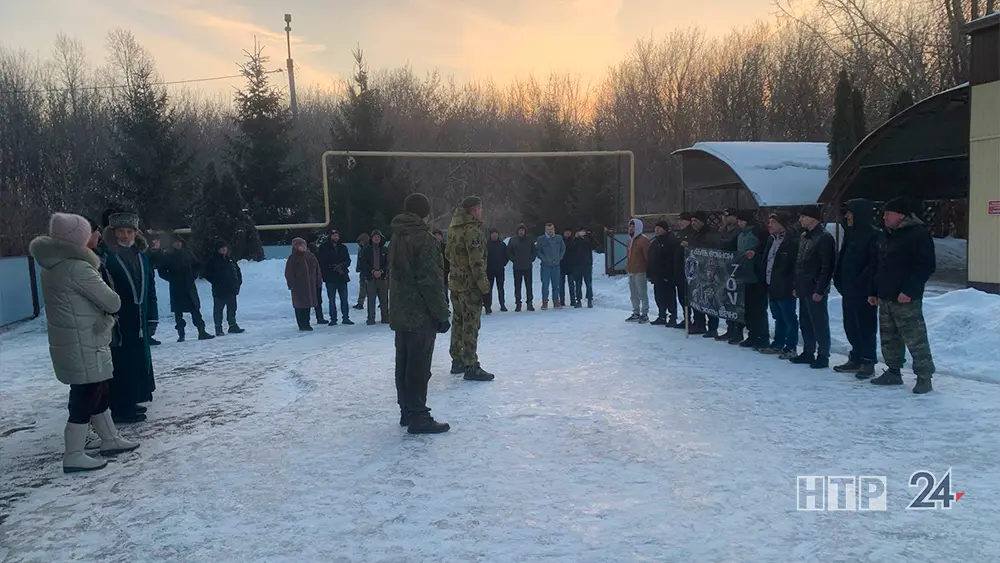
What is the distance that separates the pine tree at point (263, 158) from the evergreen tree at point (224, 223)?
15.2 ft

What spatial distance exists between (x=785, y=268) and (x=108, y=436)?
682 cm

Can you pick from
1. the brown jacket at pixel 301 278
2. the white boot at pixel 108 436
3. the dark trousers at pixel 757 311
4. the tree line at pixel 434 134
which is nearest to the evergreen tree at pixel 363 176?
the tree line at pixel 434 134

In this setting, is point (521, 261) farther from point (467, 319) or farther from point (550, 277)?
point (467, 319)

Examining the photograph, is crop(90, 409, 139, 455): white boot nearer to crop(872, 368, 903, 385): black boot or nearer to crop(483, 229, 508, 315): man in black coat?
crop(872, 368, 903, 385): black boot

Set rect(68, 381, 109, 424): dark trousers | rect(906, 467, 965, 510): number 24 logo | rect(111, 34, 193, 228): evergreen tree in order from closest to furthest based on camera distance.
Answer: rect(906, 467, 965, 510): number 24 logo, rect(68, 381, 109, 424): dark trousers, rect(111, 34, 193, 228): evergreen tree

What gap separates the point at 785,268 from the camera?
25.5 feet

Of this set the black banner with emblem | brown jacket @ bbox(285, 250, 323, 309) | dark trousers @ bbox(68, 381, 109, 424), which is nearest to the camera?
dark trousers @ bbox(68, 381, 109, 424)

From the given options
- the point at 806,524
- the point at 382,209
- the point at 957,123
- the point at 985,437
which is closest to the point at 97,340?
the point at 806,524

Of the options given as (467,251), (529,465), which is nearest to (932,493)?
(529,465)

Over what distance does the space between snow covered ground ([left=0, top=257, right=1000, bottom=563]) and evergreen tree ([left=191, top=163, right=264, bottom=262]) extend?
29.0 ft

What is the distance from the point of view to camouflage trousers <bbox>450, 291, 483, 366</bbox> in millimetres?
7238

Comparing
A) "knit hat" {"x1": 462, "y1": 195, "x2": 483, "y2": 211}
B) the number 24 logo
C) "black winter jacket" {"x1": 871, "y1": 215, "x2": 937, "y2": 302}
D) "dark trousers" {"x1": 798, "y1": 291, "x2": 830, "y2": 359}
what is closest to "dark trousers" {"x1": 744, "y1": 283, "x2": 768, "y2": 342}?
"dark trousers" {"x1": 798, "y1": 291, "x2": 830, "y2": 359}

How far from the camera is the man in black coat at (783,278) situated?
7781 mm

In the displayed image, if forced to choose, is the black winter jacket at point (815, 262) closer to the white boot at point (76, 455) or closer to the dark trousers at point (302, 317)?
the white boot at point (76, 455)
